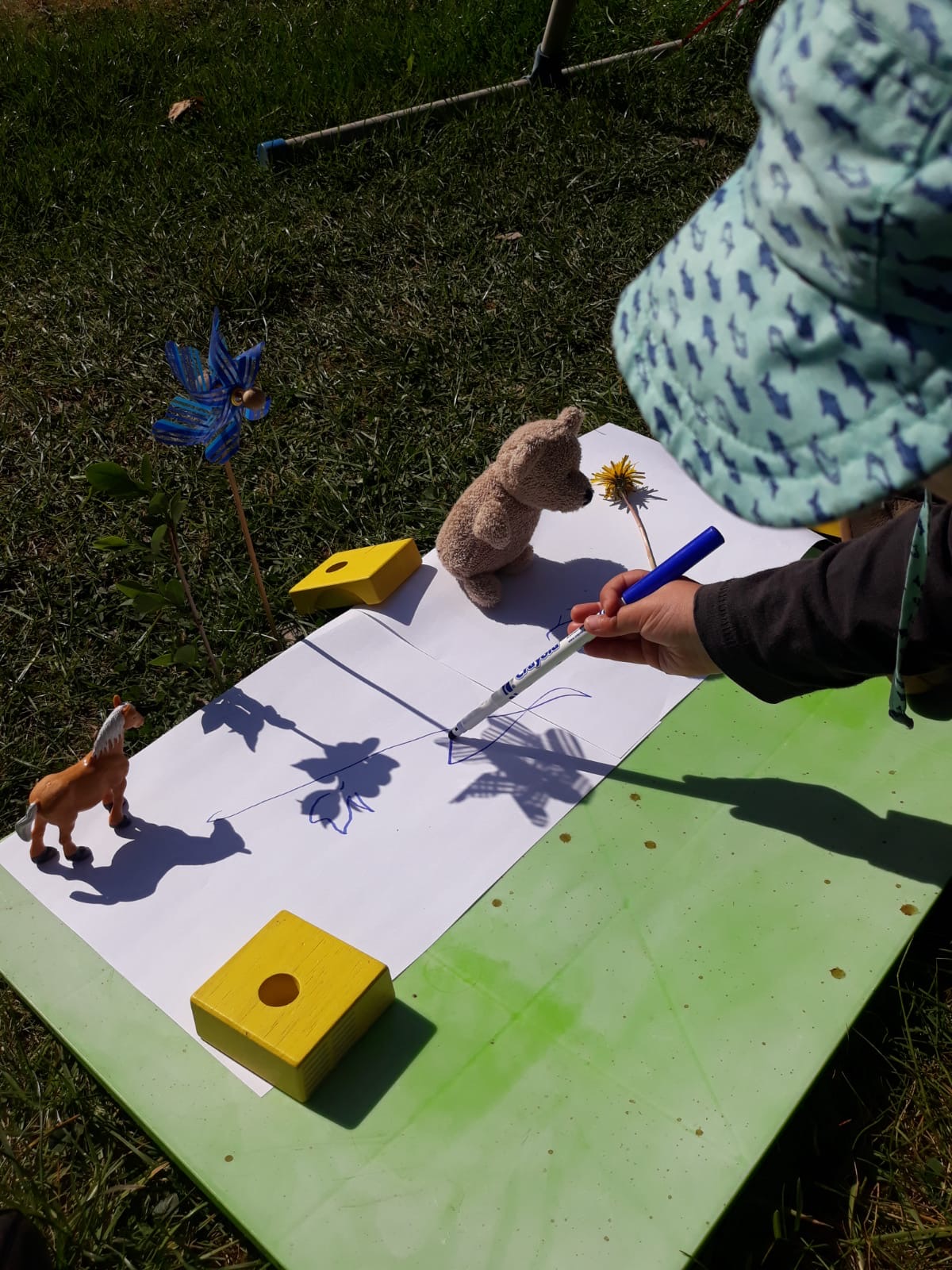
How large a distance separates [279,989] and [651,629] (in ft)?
1.55

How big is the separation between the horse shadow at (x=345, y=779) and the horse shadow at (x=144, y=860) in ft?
0.27

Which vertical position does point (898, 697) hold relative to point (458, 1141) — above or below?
above

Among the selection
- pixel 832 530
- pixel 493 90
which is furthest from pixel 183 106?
pixel 832 530

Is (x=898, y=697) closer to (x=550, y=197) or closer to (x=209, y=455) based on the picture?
(x=209, y=455)

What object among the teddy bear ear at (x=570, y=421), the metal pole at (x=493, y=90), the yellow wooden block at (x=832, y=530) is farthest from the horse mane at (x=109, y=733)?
the metal pole at (x=493, y=90)

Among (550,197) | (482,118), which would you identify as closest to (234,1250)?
(550,197)

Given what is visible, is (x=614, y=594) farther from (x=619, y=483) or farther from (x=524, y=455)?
(x=619, y=483)

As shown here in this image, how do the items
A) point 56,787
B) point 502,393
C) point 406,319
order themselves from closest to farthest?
point 56,787, point 502,393, point 406,319

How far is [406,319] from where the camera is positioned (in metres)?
1.88

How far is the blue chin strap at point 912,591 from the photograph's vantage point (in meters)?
0.84

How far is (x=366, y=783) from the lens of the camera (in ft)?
3.55

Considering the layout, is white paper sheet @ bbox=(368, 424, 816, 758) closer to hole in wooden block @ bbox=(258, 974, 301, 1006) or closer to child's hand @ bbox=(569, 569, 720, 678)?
child's hand @ bbox=(569, 569, 720, 678)

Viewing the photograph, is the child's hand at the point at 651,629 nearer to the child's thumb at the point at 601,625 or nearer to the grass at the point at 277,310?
the child's thumb at the point at 601,625

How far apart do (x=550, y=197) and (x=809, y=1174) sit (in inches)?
73.3
